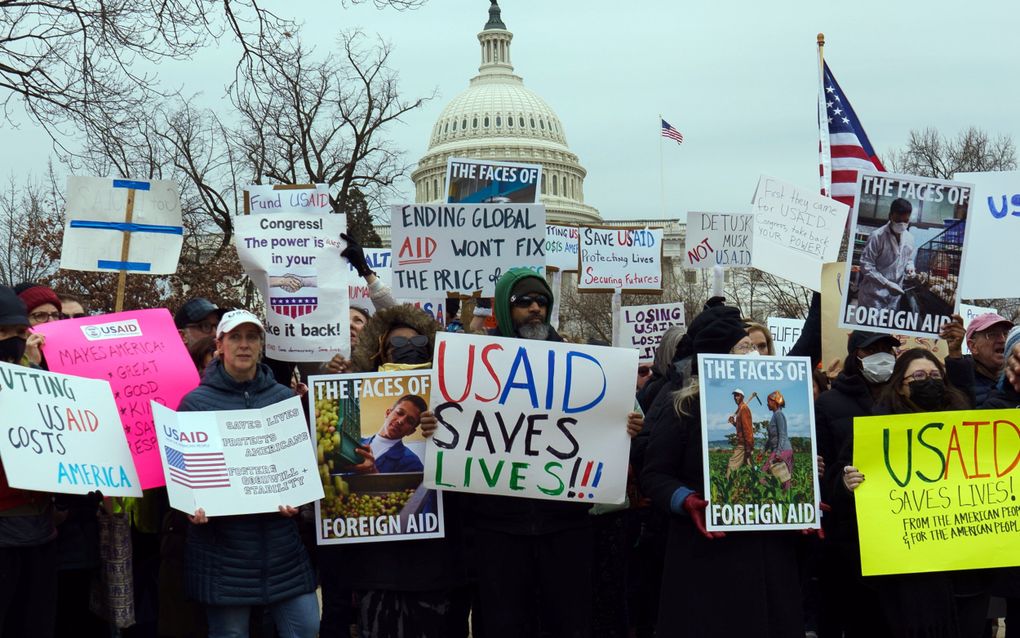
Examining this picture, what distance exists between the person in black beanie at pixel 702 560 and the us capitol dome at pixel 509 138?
88.0 meters

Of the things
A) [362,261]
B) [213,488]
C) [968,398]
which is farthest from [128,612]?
[968,398]

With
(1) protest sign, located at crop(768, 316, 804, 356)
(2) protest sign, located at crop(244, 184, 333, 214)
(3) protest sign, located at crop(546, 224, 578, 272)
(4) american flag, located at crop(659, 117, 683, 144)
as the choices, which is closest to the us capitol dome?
(4) american flag, located at crop(659, 117, 683, 144)

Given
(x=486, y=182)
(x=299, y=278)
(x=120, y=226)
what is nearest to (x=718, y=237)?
(x=486, y=182)

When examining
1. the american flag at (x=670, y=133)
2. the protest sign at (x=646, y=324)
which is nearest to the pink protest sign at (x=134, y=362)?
the protest sign at (x=646, y=324)

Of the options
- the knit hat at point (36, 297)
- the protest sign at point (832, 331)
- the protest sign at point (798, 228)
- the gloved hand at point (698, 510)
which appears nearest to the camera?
the gloved hand at point (698, 510)

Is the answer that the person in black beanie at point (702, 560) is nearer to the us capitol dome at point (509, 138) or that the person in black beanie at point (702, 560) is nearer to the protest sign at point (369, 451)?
the protest sign at point (369, 451)

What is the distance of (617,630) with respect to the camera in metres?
6.86

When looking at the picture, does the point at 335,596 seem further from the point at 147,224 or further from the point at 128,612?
the point at 147,224

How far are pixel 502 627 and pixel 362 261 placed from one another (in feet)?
8.76

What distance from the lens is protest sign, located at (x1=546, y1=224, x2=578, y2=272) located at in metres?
13.8

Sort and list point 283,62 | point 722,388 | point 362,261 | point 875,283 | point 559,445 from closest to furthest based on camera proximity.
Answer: point 722,388 → point 559,445 → point 875,283 → point 362,261 → point 283,62

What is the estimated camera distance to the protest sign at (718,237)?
13.6 metres

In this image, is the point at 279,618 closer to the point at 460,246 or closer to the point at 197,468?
the point at 197,468

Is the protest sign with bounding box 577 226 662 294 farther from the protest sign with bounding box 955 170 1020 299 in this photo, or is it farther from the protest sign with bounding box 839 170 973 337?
the protest sign with bounding box 839 170 973 337
